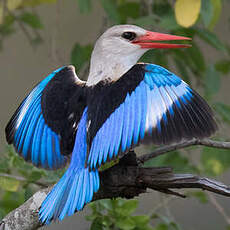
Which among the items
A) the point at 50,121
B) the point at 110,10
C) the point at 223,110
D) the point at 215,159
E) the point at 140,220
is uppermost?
the point at 110,10

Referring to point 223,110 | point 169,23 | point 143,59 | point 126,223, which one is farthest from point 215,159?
point 126,223

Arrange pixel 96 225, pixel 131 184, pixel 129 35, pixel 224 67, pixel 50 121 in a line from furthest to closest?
pixel 224 67, pixel 129 35, pixel 50 121, pixel 96 225, pixel 131 184

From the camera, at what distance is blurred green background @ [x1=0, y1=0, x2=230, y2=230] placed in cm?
294

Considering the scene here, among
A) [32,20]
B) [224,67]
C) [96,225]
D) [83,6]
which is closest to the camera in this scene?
[96,225]

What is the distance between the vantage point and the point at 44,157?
2881 millimetres

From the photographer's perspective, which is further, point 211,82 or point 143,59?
point 211,82

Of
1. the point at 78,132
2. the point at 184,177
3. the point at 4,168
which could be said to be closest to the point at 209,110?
the point at 184,177

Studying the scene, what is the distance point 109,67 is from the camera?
117 inches

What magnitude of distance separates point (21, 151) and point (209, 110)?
0.79 meters

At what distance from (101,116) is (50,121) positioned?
1.03 feet

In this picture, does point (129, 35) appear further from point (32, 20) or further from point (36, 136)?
point (32, 20)

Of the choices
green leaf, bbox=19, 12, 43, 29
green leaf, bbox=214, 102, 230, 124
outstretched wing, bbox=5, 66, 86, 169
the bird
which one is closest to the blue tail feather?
the bird

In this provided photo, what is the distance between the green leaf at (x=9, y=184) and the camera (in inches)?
115

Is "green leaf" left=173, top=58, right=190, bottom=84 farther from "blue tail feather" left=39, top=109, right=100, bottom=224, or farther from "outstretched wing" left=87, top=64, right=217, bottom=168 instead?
"blue tail feather" left=39, top=109, right=100, bottom=224
